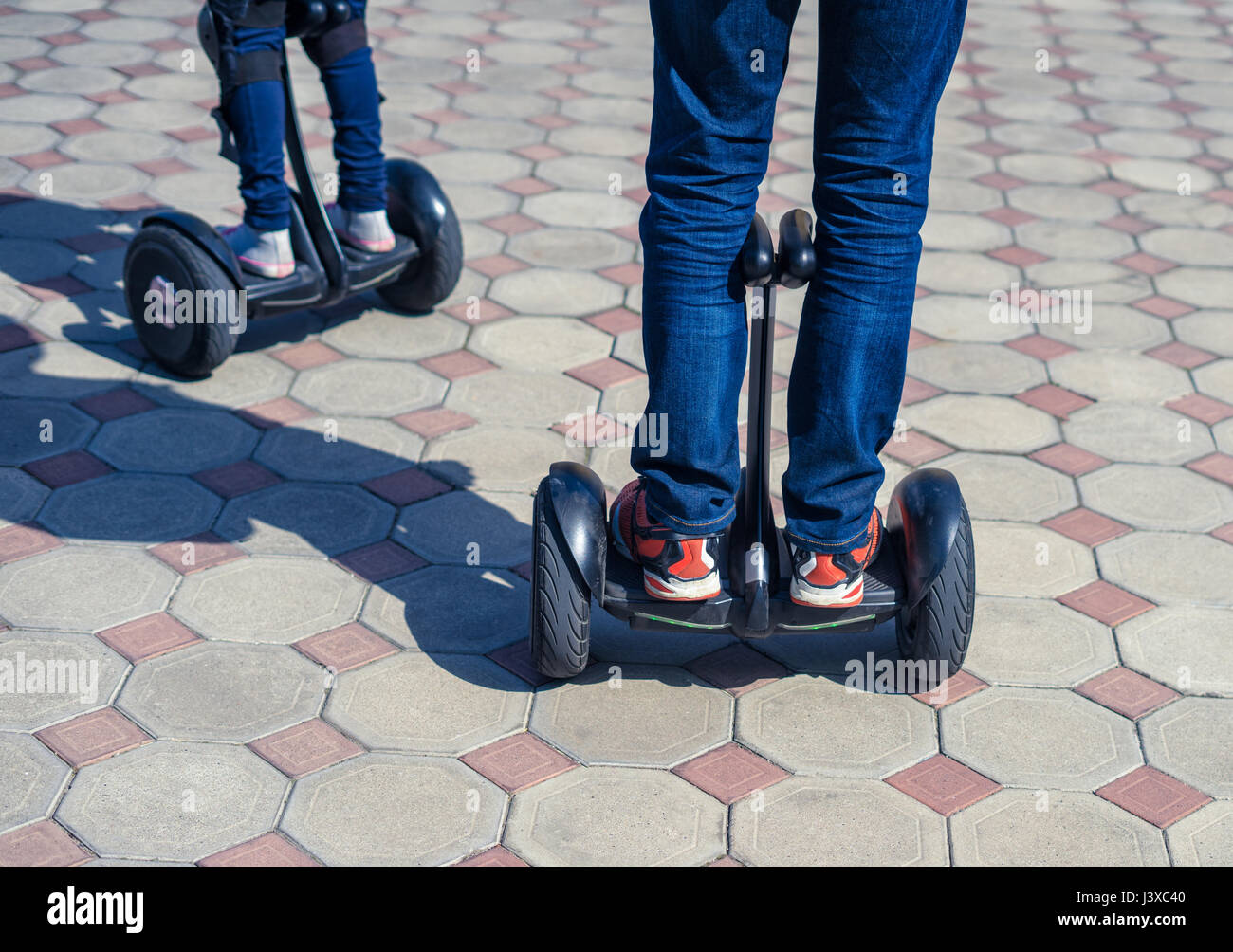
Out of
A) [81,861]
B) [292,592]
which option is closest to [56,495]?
[292,592]

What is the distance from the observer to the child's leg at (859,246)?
1941mm

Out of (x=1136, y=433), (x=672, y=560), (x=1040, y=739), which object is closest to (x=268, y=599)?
(x=672, y=560)

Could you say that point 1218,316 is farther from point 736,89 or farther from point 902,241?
point 736,89

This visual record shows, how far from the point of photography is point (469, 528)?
293cm

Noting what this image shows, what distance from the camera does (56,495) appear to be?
2.97 m

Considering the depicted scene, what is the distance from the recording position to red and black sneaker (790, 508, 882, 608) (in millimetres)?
2264

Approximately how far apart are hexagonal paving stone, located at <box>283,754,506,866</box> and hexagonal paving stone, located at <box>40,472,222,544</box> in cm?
83

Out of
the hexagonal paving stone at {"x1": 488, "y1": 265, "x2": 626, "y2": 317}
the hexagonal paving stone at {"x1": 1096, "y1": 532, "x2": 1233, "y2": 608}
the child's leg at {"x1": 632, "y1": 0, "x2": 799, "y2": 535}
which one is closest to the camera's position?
the child's leg at {"x1": 632, "y1": 0, "x2": 799, "y2": 535}

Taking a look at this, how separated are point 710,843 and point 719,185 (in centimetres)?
94

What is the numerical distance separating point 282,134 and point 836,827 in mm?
2065

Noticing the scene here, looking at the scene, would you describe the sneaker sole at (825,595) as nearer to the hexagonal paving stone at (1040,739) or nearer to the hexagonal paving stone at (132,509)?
the hexagonal paving stone at (1040,739)

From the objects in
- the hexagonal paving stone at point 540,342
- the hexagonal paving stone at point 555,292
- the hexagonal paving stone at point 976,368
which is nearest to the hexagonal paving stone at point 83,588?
the hexagonal paving stone at point 540,342

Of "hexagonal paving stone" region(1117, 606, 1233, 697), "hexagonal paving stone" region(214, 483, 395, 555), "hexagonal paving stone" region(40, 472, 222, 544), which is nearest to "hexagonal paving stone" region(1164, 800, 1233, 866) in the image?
"hexagonal paving stone" region(1117, 606, 1233, 697)

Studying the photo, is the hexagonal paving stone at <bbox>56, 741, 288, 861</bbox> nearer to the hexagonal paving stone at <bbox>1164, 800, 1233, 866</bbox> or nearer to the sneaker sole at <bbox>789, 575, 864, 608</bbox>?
the sneaker sole at <bbox>789, 575, 864, 608</bbox>
